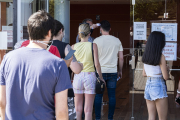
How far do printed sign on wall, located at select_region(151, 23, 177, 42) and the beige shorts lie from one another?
6.80 ft

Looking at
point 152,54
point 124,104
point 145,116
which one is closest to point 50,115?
point 152,54

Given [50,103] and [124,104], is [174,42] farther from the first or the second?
[50,103]

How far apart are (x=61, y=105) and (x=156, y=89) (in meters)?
2.07

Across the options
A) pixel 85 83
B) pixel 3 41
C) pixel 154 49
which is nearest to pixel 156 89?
pixel 154 49

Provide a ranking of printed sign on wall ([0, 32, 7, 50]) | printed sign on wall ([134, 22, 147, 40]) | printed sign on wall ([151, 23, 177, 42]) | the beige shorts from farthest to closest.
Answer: printed sign on wall ([134, 22, 147, 40]), printed sign on wall ([151, 23, 177, 42]), printed sign on wall ([0, 32, 7, 50]), the beige shorts

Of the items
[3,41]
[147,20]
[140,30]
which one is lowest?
[3,41]

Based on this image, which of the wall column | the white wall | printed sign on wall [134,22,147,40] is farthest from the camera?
the wall column

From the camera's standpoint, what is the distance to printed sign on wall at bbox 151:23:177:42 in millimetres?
Answer: 5375

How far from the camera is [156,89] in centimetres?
365

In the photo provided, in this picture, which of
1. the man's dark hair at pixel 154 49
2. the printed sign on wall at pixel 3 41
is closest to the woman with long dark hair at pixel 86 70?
the man's dark hair at pixel 154 49

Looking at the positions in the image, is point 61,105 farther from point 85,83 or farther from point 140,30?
point 140,30

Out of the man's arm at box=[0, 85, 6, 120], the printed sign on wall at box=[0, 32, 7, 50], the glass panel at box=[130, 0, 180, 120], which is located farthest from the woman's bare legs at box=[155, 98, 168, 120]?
the printed sign on wall at box=[0, 32, 7, 50]

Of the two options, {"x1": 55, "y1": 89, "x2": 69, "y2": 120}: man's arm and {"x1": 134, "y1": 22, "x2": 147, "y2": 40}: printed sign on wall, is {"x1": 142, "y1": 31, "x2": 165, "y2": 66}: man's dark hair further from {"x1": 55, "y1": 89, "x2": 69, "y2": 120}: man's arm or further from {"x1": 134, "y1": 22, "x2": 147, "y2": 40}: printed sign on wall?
{"x1": 55, "y1": 89, "x2": 69, "y2": 120}: man's arm

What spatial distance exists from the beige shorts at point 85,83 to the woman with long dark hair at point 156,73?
815 millimetres
